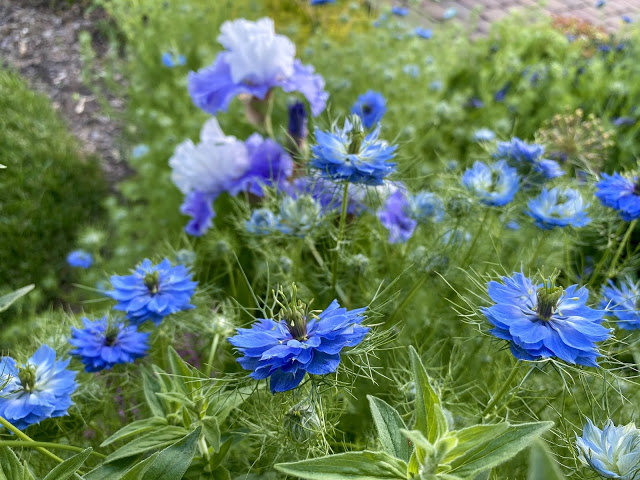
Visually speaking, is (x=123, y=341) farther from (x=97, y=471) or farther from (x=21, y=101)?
(x=21, y=101)

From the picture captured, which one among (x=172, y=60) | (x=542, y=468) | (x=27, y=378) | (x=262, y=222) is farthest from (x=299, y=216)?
(x=172, y=60)

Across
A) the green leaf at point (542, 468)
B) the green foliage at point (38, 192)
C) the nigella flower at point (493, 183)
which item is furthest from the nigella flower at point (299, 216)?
the green foliage at point (38, 192)

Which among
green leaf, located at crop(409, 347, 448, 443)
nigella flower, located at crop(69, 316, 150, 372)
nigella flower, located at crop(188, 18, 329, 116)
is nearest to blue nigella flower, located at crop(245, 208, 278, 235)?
nigella flower, located at crop(69, 316, 150, 372)

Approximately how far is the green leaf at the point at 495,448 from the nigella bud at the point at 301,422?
0.18m

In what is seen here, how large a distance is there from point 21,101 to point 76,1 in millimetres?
1180

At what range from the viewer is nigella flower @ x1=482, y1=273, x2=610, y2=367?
0.61 meters

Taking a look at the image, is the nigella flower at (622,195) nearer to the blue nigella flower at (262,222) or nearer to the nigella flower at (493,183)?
the nigella flower at (493,183)

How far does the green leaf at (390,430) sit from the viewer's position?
60 centimetres

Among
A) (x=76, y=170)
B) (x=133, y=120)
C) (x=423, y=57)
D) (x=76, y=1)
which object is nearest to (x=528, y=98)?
(x=423, y=57)

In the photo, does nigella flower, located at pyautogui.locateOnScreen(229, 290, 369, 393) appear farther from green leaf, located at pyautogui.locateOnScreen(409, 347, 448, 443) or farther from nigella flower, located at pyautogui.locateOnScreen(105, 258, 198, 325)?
nigella flower, located at pyautogui.locateOnScreen(105, 258, 198, 325)

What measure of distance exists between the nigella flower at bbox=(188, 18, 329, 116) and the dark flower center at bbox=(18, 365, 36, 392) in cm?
77

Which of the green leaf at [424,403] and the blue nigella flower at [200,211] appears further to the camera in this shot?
the blue nigella flower at [200,211]

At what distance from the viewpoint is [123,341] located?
2.85ft

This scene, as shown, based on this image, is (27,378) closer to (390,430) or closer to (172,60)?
(390,430)
